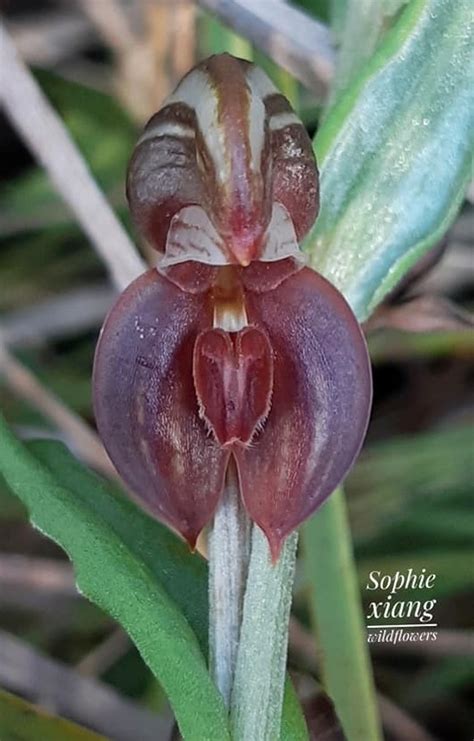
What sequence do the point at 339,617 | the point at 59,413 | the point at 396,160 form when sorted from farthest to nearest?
1. the point at 59,413
2. the point at 339,617
3. the point at 396,160

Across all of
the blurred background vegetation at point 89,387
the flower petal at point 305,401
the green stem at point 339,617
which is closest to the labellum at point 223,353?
the flower petal at point 305,401

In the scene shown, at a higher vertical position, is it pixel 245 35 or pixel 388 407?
pixel 245 35

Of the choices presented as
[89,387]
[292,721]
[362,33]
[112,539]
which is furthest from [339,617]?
[89,387]

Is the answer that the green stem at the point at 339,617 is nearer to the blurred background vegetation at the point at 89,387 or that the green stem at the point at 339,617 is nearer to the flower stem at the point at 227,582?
the blurred background vegetation at the point at 89,387

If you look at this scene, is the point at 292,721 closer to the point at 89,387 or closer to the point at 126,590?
the point at 126,590

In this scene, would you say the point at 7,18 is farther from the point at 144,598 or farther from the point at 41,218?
the point at 144,598

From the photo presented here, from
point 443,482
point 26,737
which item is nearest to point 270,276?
point 26,737

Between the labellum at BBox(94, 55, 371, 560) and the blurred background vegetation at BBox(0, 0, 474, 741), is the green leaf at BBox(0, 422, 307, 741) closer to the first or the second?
the labellum at BBox(94, 55, 371, 560)
